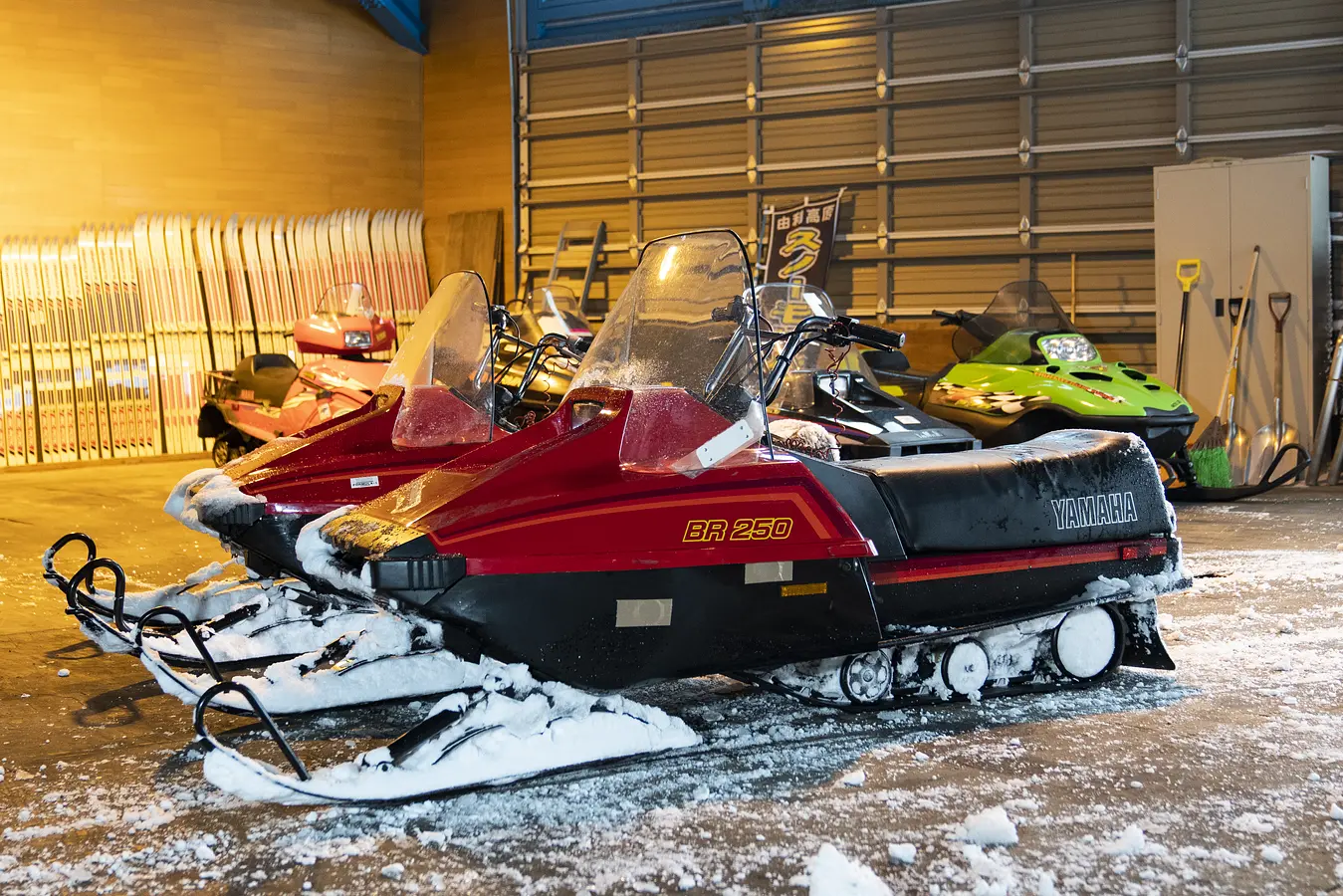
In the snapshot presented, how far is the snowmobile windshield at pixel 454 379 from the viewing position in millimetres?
4254

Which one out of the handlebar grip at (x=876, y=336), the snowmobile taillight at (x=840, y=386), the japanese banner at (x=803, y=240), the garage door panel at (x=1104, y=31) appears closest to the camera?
the handlebar grip at (x=876, y=336)

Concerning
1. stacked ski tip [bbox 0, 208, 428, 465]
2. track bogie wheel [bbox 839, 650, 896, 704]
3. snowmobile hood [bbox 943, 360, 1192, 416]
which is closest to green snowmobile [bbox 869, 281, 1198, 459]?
snowmobile hood [bbox 943, 360, 1192, 416]

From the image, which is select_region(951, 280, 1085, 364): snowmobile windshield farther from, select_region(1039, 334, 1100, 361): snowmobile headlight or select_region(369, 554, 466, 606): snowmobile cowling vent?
select_region(369, 554, 466, 606): snowmobile cowling vent

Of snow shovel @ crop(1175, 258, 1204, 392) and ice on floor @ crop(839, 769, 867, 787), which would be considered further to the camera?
snow shovel @ crop(1175, 258, 1204, 392)

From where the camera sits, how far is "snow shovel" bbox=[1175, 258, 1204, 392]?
8859mm

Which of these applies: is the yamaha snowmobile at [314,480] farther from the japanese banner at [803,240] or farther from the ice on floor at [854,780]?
the japanese banner at [803,240]

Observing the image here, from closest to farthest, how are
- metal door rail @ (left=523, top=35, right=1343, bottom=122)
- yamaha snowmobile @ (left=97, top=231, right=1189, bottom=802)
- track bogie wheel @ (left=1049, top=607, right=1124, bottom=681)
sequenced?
yamaha snowmobile @ (left=97, top=231, right=1189, bottom=802) < track bogie wheel @ (left=1049, top=607, right=1124, bottom=681) < metal door rail @ (left=523, top=35, right=1343, bottom=122)

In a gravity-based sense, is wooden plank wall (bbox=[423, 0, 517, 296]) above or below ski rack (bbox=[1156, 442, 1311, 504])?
above

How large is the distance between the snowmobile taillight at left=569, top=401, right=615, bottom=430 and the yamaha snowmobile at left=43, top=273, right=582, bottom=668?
97 centimetres

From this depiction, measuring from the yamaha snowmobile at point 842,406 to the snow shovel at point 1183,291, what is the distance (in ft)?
10.1

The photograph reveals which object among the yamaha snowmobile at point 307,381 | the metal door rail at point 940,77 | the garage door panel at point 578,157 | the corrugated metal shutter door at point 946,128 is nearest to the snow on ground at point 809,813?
the yamaha snowmobile at point 307,381

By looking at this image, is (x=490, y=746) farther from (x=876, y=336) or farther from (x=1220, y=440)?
(x=1220, y=440)

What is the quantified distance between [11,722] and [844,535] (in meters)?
2.31

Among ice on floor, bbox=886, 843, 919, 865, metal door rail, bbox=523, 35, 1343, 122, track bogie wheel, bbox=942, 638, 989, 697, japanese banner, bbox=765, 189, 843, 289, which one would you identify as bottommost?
ice on floor, bbox=886, 843, 919, 865
